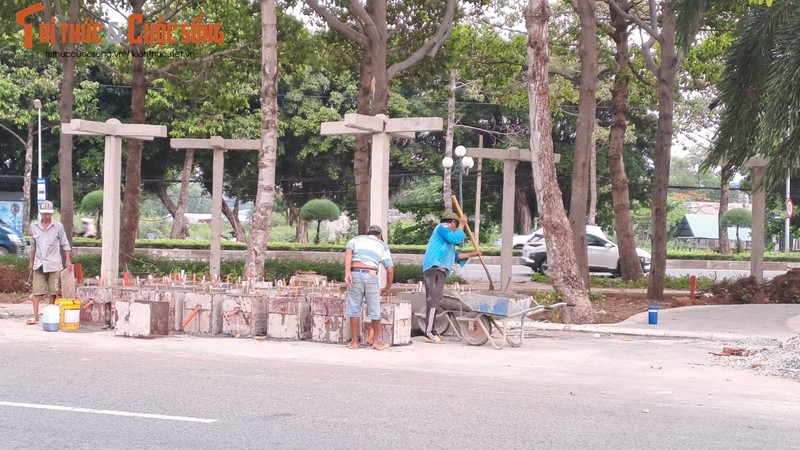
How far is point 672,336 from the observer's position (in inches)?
584

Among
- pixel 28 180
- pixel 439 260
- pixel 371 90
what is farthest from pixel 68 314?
pixel 28 180

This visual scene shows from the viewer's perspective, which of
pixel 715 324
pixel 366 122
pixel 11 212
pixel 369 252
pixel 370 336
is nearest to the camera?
pixel 369 252

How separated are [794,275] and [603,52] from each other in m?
8.06

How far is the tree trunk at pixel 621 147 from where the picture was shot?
2364 cm

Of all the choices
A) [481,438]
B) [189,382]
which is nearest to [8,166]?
[189,382]

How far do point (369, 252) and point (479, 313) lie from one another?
5.74 feet

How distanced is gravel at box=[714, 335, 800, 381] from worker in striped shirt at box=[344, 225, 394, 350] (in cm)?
441

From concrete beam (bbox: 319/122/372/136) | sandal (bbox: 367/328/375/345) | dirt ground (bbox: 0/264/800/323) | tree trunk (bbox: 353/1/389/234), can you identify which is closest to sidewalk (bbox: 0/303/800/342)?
dirt ground (bbox: 0/264/800/323)

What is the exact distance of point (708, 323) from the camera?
1634 centimetres

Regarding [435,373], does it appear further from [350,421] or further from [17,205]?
[17,205]

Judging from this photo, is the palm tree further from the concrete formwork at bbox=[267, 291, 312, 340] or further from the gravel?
the concrete formwork at bbox=[267, 291, 312, 340]

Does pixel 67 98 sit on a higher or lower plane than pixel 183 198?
higher

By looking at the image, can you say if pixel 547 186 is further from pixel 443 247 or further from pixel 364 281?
pixel 364 281

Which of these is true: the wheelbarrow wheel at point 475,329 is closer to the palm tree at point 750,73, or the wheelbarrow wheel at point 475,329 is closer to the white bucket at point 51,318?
the palm tree at point 750,73
